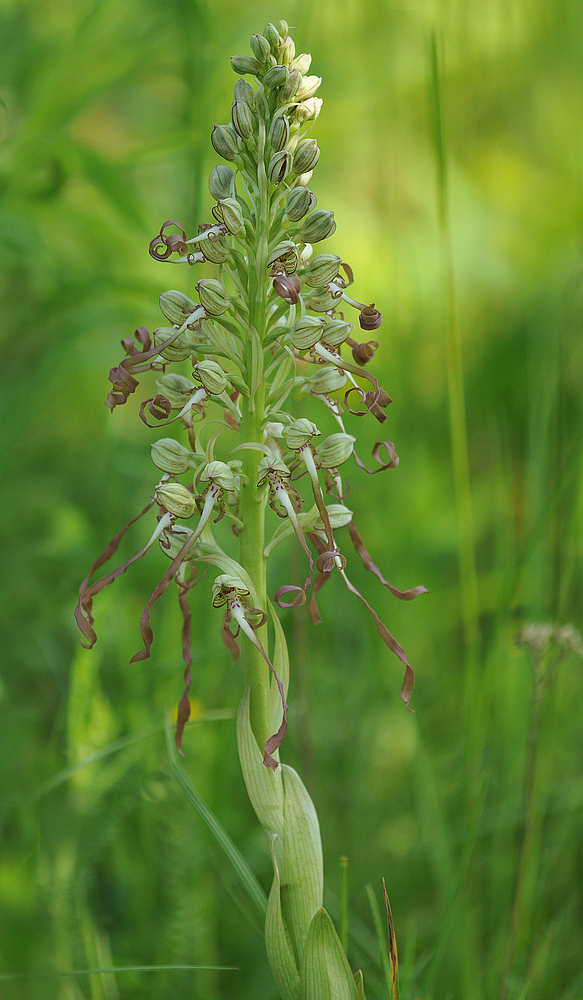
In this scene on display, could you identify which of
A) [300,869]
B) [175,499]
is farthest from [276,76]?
[300,869]

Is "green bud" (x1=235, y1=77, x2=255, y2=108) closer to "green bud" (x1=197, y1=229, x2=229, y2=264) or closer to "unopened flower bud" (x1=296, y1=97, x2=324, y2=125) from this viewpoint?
"unopened flower bud" (x1=296, y1=97, x2=324, y2=125)

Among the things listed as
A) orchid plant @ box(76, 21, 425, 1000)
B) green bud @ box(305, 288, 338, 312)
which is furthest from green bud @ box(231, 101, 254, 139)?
green bud @ box(305, 288, 338, 312)

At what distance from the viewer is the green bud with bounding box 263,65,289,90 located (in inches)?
37.5

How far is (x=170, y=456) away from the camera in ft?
3.44

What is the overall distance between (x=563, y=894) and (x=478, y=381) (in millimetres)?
2016

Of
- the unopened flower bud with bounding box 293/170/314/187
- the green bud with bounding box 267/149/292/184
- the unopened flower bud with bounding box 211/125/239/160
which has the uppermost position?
the unopened flower bud with bounding box 211/125/239/160

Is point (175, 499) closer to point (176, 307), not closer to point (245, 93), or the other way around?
point (176, 307)

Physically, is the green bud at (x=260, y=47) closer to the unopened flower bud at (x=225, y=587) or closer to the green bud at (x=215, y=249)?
the green bud at (x=215, y=249)

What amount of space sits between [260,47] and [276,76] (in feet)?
0.21

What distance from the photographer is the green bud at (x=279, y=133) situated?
966 mm

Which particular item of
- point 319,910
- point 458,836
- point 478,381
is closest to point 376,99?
point 478,381

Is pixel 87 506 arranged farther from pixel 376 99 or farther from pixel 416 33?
pixel 416 33

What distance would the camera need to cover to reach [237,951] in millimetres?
1508

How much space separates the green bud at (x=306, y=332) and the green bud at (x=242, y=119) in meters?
→ 0.26
